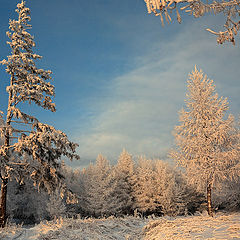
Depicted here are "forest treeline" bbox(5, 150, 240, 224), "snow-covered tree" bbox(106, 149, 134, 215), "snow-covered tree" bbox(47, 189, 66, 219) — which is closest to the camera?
"snow-covered tree" bbox(47, 189, 66, 219)

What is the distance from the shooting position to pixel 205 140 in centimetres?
1465

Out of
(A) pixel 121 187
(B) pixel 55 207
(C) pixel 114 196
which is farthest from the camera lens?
(A) pixel 121 187

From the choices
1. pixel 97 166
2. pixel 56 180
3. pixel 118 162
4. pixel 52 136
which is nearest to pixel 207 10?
→ pixel 52 136

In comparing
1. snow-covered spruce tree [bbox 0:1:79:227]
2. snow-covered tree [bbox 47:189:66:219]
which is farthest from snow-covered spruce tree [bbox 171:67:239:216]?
snow-covered tree [bbox 47:189:66:219]

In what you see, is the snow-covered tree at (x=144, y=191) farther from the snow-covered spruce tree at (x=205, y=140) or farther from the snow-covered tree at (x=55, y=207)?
the snow-covered spruce tree at (x=205, y=140)

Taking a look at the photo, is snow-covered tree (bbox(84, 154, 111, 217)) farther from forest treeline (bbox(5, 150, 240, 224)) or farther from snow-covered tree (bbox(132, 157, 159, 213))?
snow-covered tree (bbox(132, 157, 159, 213))

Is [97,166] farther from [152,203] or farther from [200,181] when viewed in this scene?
[200,181]

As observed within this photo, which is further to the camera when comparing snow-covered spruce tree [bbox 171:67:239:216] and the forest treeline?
the forest treeline

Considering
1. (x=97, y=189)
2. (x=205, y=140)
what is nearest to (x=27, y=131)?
(x=205, y=140)

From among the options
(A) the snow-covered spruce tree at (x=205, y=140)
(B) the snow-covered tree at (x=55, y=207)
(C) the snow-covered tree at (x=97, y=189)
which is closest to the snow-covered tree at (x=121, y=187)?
(C) the snow-covered tree at (x=97, y=189)

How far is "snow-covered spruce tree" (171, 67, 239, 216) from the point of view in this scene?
1404 centimetres

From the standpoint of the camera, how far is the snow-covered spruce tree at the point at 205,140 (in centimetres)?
1404

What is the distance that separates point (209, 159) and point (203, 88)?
5.01 m

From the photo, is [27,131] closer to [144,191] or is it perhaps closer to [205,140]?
[205,140]
